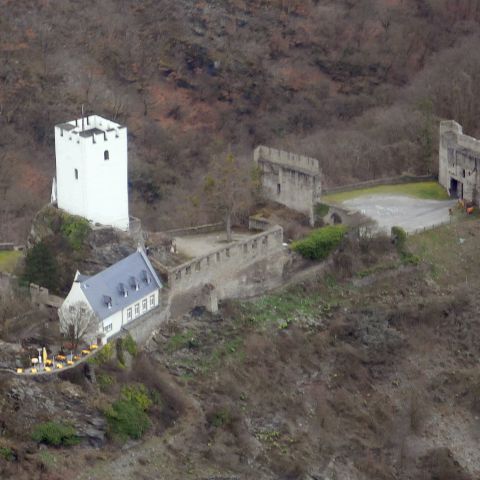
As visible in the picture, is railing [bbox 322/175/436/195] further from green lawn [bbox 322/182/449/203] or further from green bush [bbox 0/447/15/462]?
green bush [bbox 0/447/15/462]

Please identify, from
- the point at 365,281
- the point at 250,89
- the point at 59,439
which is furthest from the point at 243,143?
→ the point at 59,439

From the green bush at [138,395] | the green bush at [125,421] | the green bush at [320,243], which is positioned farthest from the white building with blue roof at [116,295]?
the green bush at [320,243]

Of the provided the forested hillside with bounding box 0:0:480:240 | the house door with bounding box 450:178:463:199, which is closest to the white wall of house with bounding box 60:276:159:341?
the house door with bounding box 450:178:463:199

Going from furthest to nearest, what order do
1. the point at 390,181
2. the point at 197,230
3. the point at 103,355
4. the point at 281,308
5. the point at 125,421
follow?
1. the point at 390,181
2. the point at 197,230
3. the point at 281,308
4. the point at 103,355
5. the point at 125,421

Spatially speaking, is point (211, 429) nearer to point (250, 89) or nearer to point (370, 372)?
point (370, 372)

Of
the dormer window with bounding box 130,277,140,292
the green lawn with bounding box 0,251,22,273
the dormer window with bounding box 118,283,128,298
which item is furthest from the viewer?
the green lawn with bounding box 0,251,22,273

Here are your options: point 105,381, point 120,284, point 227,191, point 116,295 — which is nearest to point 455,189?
point 227,191

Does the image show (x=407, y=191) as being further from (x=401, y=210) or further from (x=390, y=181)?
(x=401, y=210)
